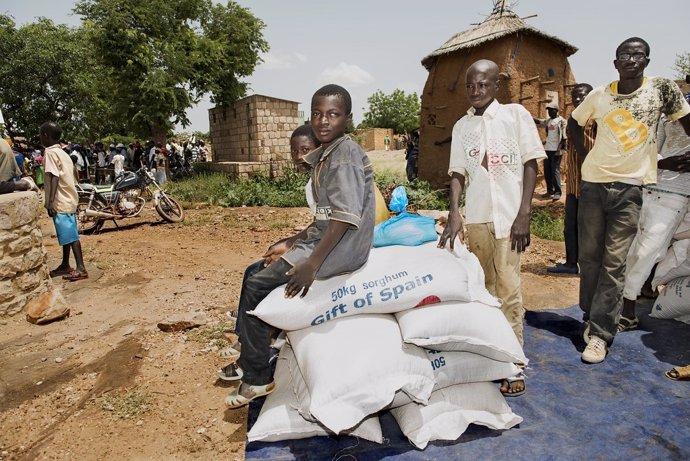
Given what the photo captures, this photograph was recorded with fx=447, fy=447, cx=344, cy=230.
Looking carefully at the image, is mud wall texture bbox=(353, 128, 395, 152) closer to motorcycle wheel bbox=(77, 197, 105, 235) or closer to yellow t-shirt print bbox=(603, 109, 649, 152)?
motorcycle wheel bbox=(77, 197, 105, 235)

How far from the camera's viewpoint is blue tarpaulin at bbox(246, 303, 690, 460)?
196cm

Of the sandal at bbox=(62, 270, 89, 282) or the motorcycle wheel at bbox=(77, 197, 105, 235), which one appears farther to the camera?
the motorcycle wheel at bbox=(77, 197, 105, 235)

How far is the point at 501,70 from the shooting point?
29.8 ft

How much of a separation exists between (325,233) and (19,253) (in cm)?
344

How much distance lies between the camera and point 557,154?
8172 mm

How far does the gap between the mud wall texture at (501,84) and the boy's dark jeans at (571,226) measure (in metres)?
5.00

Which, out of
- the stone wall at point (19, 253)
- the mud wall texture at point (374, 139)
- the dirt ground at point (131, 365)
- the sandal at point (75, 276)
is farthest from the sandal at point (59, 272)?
the mud wall texture at point (374, 139)

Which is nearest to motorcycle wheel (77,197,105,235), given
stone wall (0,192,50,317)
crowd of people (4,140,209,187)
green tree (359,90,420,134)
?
stone wall (0,192,50,317)

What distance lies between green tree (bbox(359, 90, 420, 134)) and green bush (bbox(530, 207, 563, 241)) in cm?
3223

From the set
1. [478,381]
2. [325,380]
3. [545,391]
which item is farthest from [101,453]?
[545,391]

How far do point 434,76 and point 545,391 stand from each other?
29.9 ft

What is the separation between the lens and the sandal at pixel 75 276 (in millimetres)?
5027

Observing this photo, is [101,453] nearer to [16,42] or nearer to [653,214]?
[653,214]

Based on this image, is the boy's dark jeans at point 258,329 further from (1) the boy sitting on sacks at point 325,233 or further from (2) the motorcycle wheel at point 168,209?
(2) the motorcycle wheel at point 168,209
